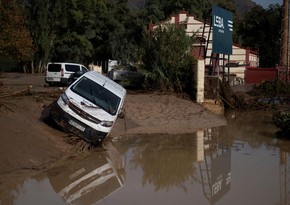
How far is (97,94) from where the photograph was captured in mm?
14500

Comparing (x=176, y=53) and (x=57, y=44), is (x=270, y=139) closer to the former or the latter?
(x=176, y=53)

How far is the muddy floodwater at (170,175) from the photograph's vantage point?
9.16 m

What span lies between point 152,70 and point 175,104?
3768mm

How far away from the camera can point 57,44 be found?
6812 cm

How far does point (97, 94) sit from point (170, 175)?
4.18m

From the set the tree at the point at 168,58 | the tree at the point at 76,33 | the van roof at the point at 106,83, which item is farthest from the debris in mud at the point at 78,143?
the tree at the point at 76,33

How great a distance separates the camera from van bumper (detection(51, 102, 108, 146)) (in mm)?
13539

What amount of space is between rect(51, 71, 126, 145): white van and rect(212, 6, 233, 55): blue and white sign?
1529 centimetres

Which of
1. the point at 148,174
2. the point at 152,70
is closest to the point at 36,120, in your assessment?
the point at 148,174

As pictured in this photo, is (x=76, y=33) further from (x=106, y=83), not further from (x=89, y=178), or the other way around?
(x=89, y=178)

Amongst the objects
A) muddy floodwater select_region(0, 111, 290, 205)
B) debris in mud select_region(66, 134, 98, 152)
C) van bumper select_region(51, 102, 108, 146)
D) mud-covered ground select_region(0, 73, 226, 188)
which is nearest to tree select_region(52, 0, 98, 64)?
mud-covered ground select_region(0, 73, 226, 188)

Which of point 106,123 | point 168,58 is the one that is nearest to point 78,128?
point 106,123

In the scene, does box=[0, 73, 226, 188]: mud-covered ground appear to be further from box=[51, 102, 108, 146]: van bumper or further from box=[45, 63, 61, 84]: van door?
box=[45, 63, 61, 84]: van door

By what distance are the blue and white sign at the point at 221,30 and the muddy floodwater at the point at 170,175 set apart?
12.6m
